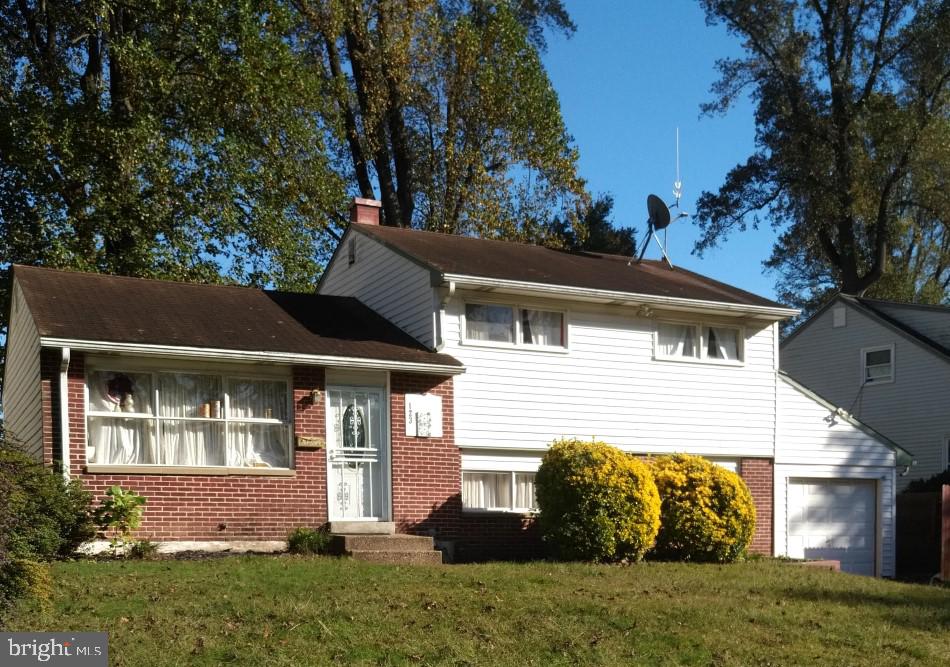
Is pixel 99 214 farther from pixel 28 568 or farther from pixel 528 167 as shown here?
pixel 28 568

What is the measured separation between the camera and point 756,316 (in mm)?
21109

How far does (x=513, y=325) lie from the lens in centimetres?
1927

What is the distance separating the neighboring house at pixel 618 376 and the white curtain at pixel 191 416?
12.2 ft

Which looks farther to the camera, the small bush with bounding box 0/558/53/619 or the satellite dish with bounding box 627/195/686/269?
the satellite dish with bounding box 627/195/686/269

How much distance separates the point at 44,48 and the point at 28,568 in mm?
20015

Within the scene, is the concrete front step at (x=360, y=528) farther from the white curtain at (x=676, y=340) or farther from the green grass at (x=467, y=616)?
the white curtain at (x=676, y=340)

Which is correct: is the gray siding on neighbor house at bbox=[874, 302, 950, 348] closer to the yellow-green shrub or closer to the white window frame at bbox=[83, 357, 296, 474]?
the yellow-green shrub

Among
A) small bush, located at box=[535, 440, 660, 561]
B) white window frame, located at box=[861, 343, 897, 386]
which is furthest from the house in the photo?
→ white window frame, located at box=[861, 343, 897, 386]

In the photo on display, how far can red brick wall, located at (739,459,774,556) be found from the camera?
2127 cm

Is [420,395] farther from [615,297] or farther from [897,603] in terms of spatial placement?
[897,603]

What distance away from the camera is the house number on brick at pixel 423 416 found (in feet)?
58.9

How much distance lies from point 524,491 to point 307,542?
4.27m

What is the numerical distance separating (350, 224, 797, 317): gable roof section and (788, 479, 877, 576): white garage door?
375 centimetres

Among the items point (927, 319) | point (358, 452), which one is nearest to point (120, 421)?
point (358, 452)
